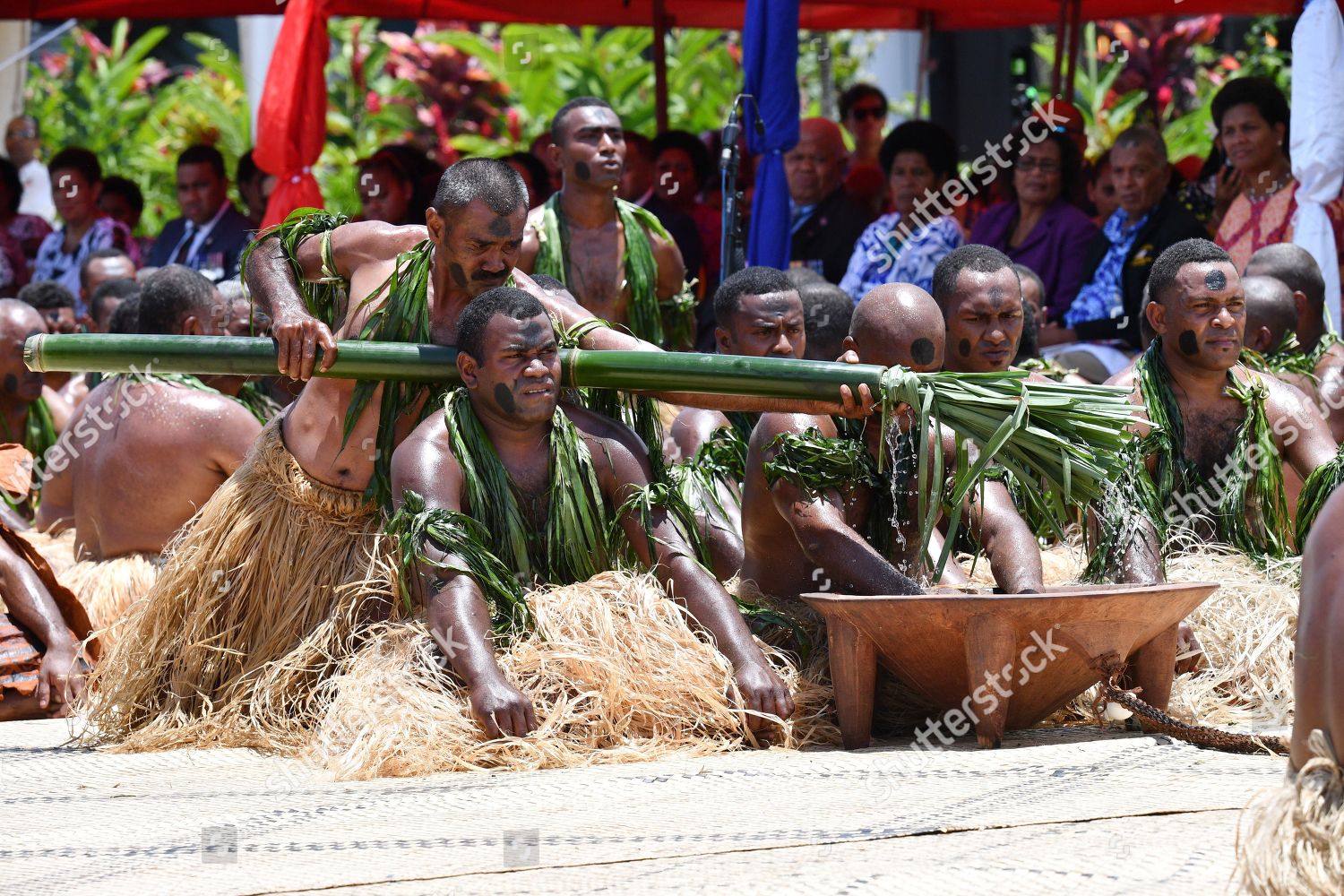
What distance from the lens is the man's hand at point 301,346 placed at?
4051 millimetres

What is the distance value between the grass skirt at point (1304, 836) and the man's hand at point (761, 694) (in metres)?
1.63

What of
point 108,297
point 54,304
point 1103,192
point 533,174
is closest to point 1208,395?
point 1103,192

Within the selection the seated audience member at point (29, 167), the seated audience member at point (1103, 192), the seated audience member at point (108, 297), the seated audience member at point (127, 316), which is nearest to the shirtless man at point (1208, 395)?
the seated audience member at point (1103, 192)

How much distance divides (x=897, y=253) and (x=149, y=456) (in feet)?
10.7

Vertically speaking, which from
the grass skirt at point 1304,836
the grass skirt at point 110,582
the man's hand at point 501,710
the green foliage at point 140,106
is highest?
the green foliage at point 140,106

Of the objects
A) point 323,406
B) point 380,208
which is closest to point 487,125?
point 380,208

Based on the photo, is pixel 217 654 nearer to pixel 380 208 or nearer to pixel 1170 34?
pixel 380 208

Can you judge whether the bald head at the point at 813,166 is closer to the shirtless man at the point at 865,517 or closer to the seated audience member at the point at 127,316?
the seated audience member at the point at 127,316

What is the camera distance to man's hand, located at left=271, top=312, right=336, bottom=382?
405 centimetres

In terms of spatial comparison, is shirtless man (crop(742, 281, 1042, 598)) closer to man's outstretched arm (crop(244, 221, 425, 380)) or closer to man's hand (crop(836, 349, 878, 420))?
man's hand (crop(836, 349, 878, 420))

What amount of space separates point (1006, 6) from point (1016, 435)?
5.81 meters

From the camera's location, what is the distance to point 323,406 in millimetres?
4383

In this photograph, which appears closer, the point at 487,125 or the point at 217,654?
the point at 217,654

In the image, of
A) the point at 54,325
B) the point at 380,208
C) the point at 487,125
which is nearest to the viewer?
the point at 54,325
